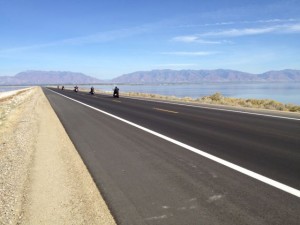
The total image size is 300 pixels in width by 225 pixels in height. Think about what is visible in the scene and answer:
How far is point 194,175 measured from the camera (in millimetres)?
6383

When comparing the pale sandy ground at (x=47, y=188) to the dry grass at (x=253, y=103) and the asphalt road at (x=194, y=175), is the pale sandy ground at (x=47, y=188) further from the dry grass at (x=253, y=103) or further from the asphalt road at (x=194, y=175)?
the dry grass at (x=253, y=103)

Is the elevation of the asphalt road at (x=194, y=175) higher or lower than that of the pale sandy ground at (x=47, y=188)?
higher

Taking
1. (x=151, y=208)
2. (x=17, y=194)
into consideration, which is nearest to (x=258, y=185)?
(x=151, y=208)

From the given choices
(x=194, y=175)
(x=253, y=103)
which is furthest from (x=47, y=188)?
(x=253, y=103)

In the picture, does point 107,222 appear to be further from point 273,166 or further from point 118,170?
point 273,166

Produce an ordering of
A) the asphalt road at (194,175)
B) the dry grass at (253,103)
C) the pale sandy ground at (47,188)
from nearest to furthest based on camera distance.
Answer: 1. the asphalt road at (194,175)
2. the pale sandy ground at (47,188)
3. the dry grass at (253,103)

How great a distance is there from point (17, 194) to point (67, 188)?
2.69 feet

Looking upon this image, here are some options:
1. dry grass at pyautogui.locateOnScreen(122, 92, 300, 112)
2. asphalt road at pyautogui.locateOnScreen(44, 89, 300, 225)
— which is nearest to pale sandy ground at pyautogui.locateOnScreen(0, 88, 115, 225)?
asphalt road at pyautogui.locateOnScreen(44, 89, 300, 225)

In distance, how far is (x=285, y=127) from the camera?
12547mm

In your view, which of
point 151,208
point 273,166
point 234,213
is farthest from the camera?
point 273,166

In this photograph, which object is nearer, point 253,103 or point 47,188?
point 47,188

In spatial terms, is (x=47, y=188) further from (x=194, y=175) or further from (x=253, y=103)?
(x=253, y=103)

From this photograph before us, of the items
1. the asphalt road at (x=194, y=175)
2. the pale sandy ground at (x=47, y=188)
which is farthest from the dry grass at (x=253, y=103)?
the pale sandy ground at (x=47, y=188)

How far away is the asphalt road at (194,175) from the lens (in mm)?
4656
